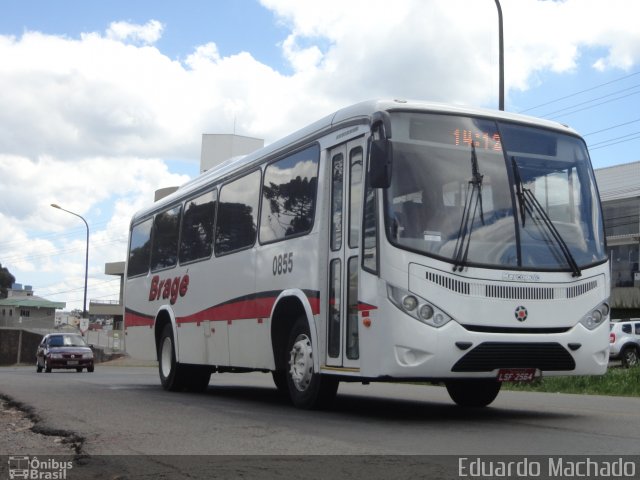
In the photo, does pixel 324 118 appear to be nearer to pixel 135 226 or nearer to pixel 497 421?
pixel 497 421

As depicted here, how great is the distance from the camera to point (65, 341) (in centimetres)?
3866

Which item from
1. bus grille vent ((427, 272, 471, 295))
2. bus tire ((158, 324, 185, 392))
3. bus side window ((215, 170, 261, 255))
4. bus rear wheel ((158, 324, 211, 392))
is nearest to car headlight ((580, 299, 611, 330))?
bus grille vent ((427, 272, 471, 295))

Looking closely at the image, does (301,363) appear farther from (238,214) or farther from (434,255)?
(238,214)

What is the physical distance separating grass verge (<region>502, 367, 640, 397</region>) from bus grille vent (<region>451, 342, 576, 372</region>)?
287 inches

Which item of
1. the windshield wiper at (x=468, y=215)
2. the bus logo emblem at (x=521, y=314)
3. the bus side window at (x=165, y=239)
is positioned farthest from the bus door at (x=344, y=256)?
the bus side window at (x=165, y=239)

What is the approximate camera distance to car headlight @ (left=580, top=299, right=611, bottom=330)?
1020cm

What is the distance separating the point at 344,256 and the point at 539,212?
2134 mm

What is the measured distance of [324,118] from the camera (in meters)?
11.6

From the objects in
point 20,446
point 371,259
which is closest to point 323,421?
point 371,259

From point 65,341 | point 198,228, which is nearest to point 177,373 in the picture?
point 198,228

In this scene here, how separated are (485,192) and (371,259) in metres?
1.39

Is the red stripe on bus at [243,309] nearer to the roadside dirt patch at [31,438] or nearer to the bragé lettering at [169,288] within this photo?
the bragé lettering at [169,288]

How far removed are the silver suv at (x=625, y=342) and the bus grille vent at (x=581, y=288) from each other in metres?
22.1

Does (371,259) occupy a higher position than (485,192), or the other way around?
(485,192)
